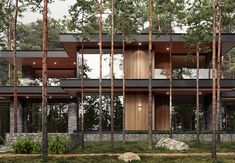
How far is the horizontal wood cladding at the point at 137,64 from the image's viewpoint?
3794cm

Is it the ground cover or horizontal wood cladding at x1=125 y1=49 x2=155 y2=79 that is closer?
the ground cover

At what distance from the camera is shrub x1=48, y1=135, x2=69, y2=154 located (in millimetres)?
23109

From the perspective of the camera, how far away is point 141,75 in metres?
38.0

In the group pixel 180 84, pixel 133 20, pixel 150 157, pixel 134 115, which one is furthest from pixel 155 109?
Answer: pixel 150 157

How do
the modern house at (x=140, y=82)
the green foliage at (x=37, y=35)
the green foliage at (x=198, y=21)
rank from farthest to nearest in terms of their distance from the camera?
the green foliage at (x=37, y=35), the modern house at (x=140, y=82), the green foliage at (x=198, y=21)

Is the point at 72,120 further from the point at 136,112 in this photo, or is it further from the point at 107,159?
the point at 107,159

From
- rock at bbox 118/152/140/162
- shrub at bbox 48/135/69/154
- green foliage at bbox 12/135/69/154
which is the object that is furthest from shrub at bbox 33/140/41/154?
rock at bbox 118/152/140/162

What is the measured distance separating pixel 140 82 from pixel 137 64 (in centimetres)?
383

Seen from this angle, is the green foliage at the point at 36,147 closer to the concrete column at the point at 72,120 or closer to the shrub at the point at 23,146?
the shrub at the point at 23,146

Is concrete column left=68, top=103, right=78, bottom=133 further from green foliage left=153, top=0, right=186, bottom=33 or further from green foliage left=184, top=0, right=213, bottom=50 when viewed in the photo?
green foliage left=184, top=0, right=213, bottom=50

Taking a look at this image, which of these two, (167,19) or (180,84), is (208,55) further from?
(167,19)

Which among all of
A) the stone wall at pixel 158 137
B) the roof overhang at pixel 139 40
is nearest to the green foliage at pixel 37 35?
the roof overhang at pixel 139 40

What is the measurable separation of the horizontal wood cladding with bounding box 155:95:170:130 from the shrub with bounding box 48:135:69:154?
55.4ft

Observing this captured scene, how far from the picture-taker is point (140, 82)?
34.8 meters
